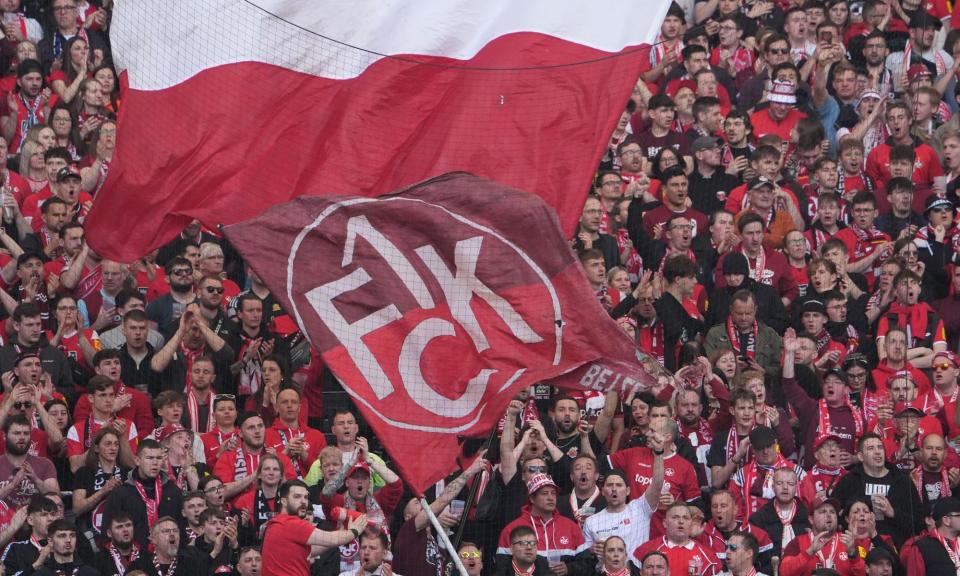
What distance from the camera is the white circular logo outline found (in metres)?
10.9

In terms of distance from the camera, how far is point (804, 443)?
626 inches

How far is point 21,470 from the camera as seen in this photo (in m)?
14.6

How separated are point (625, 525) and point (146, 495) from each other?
3.17m

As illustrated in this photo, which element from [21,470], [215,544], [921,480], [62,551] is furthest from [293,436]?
[921,480]

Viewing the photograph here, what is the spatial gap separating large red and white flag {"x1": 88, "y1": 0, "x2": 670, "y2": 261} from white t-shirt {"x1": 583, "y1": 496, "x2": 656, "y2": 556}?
3.18 m

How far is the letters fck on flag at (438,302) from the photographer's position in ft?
35.9

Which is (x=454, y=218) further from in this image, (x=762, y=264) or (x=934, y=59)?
(x=934, y=59)

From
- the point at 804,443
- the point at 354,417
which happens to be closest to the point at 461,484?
the point at 354,417

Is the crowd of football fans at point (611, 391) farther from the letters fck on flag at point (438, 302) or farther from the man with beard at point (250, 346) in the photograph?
the letters fck on flag at point (438, 302)

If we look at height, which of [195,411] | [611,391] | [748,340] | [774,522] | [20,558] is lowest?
[20,558]

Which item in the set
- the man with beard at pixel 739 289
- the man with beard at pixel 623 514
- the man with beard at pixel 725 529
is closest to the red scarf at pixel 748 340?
the man with beard at pixel 739 289

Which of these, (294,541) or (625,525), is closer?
(294,541)

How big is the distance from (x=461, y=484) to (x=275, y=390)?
6.12 ft

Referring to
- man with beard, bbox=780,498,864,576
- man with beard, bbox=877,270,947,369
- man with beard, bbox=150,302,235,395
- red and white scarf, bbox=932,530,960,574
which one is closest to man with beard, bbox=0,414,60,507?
man with beard, bbox=150,302,235,395
